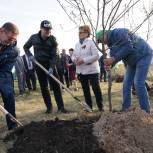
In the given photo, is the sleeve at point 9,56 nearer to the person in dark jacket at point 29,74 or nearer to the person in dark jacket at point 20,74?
the person in dark jacket at point 20,74

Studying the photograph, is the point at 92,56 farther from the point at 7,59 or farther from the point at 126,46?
the point at 7,59

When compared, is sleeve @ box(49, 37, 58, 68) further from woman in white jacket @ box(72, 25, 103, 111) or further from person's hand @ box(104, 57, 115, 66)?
person's hand @ box(104, 57, 115, 66)

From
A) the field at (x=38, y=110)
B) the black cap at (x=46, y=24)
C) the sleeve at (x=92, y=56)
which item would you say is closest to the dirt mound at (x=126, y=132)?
the field at (x=38, y=110)

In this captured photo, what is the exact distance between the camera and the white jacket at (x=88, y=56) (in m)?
10.2

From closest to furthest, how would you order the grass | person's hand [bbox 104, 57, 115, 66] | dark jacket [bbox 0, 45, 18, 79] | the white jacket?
person's hand [bbox 104, 57, 115, 66], dark jacket [bbox 0, 45, 18, 79], the grass, the white jacket

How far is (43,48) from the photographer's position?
10.3m

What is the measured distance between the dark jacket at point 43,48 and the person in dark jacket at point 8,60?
194cm

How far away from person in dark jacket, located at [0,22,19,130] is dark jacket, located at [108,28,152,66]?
5.41 feet

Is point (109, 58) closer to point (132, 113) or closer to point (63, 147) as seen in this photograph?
point (132, 113)

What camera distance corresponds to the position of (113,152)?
5.87 metres

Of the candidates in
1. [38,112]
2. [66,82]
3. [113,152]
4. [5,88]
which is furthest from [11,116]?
[66,82]

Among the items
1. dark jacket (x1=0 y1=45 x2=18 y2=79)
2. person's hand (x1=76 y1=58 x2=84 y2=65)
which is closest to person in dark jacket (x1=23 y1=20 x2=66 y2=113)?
person's hand (x1=76 y1=58 x2=84 y2=65)

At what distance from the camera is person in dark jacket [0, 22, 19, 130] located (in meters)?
8.04

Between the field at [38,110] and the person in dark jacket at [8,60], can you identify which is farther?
the field at [38,110]
